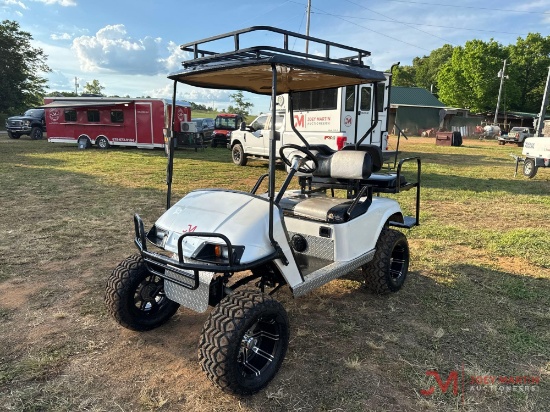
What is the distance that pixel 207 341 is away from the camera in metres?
2.35

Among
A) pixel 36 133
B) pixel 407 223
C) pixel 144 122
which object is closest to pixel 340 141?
pixel 407 223

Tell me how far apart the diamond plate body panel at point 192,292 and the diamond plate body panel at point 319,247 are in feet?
3.79

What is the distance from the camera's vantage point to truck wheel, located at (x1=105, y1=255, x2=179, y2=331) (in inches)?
117

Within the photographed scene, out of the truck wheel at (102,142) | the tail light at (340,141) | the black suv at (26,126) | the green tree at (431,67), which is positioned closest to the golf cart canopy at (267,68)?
the tail light at (340,141)

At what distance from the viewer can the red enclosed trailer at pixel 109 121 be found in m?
17.9

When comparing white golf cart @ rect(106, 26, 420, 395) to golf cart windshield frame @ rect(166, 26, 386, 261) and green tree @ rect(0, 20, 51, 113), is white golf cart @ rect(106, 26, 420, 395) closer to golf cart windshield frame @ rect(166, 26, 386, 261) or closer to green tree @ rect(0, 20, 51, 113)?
golf cart windshield frame @ rect(166, 26, 386, 261)

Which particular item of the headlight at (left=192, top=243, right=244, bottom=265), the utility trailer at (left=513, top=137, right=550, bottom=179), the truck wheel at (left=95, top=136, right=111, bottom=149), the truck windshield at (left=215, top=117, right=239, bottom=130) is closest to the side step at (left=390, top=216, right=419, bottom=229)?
the headlight at (left=192, top=243, right=244, bottom=265)

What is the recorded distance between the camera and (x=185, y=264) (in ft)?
8.07

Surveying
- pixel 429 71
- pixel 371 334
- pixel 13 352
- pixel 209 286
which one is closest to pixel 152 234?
pixel 209 286

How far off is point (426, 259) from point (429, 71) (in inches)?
3126

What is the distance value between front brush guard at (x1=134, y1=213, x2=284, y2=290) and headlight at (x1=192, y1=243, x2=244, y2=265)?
6cm

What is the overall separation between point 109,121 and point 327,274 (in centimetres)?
1806

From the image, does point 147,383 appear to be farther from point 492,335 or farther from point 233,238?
point 492,335

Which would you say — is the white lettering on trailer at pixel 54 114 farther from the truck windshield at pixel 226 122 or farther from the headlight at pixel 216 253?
the headlight at pixel 216 253
